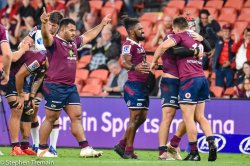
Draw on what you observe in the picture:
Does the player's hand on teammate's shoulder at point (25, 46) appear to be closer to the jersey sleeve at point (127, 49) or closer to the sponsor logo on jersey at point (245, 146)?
the jersey sleeve at point (127, 49)

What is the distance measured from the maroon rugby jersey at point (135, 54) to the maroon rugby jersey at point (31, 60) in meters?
1.36

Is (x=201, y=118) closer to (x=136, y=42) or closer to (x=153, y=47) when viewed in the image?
(x=136, y=42)

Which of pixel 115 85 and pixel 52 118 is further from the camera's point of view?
pixel 115 85

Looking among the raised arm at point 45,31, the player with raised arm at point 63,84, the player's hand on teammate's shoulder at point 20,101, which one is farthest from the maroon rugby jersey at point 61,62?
the player's hand on teammate's shoulder at point 20,101

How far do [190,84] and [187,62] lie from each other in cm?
36

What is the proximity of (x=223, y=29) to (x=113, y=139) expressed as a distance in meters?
4.00

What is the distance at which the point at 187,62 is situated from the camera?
15445mm

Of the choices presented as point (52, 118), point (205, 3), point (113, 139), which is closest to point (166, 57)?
point (52, 118)

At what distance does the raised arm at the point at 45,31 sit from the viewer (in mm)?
14508

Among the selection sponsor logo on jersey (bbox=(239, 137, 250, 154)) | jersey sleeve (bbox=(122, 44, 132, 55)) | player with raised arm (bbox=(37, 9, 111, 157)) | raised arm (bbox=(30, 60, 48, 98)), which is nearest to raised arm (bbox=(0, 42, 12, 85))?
player with raised arm (bbox=(37, 9, 111, 157))

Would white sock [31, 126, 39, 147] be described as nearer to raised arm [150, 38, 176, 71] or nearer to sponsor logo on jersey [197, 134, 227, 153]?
raised arm [150, 38, 176, 71]

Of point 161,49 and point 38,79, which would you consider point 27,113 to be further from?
point 161,49

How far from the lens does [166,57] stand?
15.8 m

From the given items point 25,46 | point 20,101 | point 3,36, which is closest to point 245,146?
point 20,101
